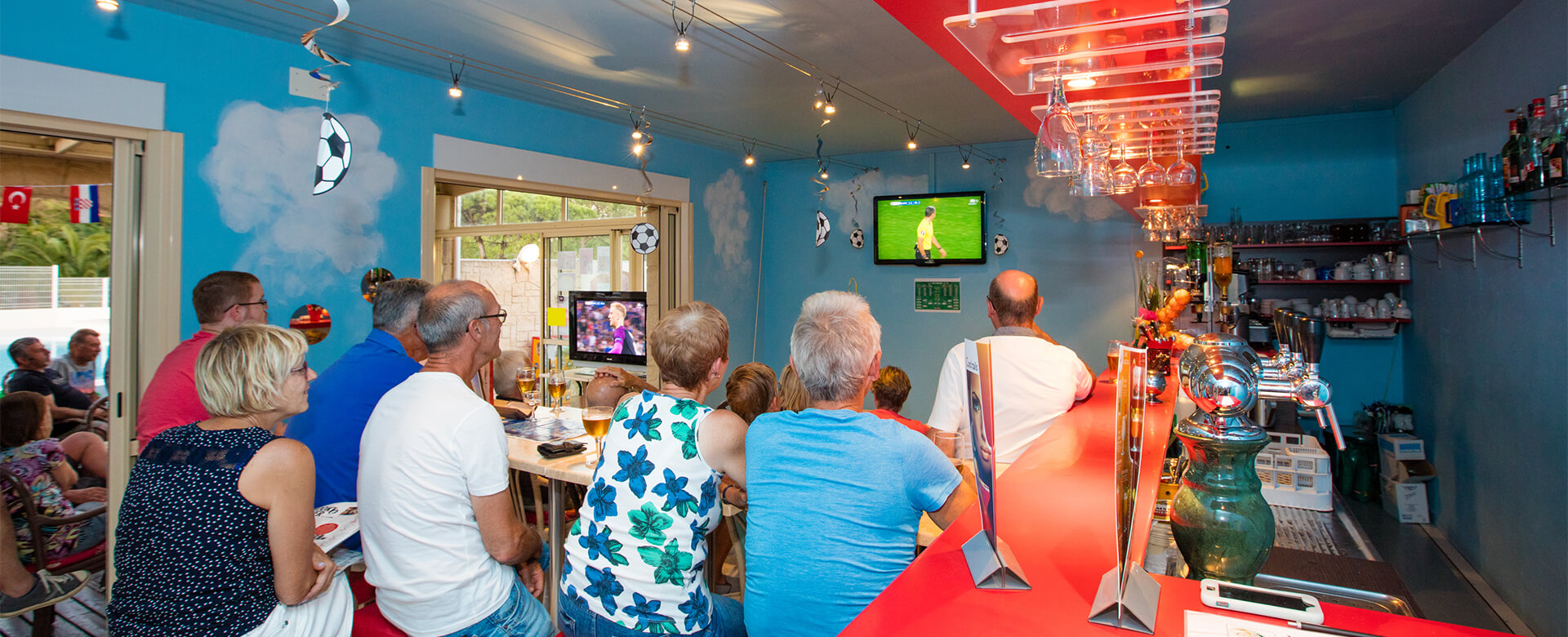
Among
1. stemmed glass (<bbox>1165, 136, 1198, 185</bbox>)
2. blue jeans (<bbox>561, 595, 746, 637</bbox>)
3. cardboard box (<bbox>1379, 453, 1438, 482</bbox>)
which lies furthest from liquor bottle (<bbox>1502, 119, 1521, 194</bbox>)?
blue jeans (<bbox>561, 595, 746, 637</bbox>)

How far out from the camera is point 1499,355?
3.83m

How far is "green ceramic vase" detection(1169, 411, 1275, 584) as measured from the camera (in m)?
1.02

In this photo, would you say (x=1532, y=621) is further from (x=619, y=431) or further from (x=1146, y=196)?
(x=619, y=431)

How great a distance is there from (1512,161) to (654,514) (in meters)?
4.13

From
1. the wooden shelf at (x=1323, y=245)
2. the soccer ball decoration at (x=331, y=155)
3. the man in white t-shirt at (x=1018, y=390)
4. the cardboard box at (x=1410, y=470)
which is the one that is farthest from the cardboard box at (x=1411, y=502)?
the soccer ball decoration at (x=331, y=155)

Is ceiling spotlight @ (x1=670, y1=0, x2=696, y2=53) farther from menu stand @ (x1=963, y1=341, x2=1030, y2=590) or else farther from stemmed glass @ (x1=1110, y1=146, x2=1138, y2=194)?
menu stand @ (x1=963, y1=341, x2=1030, y2=590)

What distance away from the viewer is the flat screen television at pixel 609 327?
5.95 m

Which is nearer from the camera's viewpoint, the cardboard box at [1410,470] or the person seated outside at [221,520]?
the person seated outside at [221,520]

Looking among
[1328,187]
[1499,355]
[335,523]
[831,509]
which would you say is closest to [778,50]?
[335,523]

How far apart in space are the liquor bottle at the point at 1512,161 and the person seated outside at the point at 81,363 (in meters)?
6.41

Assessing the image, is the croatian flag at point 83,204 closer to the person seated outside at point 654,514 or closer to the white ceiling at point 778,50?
the white ceiling at point 778,50

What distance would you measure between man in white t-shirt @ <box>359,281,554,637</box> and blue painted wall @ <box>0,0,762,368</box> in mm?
2381

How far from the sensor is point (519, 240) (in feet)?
25.7

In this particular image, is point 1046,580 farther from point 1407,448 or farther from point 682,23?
point 1407,448
